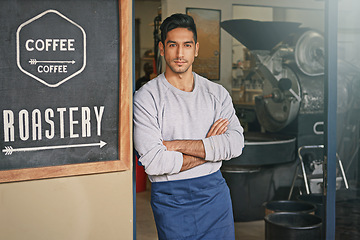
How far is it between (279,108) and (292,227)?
196 cm

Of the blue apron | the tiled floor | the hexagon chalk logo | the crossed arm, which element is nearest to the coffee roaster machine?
the tiled floor

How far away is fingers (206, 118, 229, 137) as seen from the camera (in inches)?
90.2

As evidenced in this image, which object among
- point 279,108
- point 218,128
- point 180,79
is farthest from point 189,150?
point 279,108

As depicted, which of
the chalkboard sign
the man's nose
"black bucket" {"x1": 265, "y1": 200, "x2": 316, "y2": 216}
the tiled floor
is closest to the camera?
the chalkboard sign

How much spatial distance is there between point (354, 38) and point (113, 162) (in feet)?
14.1

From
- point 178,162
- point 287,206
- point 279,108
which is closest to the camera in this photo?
point 178,162

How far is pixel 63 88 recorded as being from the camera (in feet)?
6.38

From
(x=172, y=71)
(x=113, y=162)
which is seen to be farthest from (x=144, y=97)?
(x=113, y=162)

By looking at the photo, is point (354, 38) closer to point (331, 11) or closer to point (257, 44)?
point (257, 44)

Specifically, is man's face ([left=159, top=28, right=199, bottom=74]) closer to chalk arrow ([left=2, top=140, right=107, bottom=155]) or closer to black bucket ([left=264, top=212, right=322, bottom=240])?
chalk arrow ([left=2, top=140, right=107, bottom=155])

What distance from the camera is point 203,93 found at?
234 centimetres

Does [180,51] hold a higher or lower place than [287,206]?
higher

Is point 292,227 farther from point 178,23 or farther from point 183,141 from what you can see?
Answer: point 178,23

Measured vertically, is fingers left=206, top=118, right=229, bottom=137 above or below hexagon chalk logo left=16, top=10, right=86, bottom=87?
below
